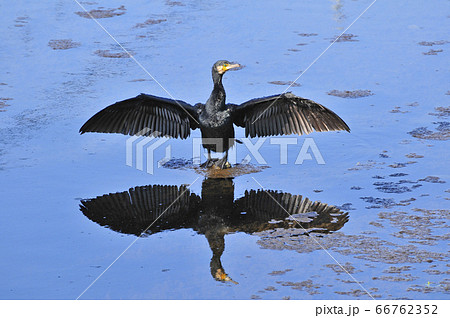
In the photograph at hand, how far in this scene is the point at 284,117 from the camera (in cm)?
811

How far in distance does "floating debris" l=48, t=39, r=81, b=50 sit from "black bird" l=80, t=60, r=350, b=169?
3184 millimetres

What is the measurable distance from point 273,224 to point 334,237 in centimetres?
59

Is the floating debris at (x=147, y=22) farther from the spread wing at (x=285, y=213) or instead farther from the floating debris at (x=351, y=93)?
the spread wing at (x=285, y=213)

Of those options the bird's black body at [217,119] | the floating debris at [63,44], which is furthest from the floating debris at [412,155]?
the floating debris at [63,44]

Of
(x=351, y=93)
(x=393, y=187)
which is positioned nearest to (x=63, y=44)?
(x=351, y=93)

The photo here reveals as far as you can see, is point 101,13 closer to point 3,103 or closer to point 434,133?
point 3,103

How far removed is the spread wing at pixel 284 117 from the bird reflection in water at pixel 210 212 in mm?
1044

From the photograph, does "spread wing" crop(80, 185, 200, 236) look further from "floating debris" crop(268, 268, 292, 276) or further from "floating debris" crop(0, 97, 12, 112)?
"floating debris" crop(0, 97, 12, 112)

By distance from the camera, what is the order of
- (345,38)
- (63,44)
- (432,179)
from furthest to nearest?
1. (345,38)
2. (63,44)
3. (432,179)

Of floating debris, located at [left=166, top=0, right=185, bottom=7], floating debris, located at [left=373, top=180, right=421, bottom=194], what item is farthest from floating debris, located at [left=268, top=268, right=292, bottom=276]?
floating debris, located at [left=166, top=0, right=185, bottom=7]

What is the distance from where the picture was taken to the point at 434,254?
5.81m

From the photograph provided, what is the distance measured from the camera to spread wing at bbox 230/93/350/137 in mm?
7836

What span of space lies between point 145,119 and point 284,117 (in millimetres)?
1544

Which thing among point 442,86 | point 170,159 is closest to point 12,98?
point 170,159
